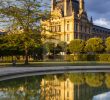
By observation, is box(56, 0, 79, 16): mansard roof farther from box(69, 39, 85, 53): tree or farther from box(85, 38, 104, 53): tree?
box(85, 38, 104, 53): tree

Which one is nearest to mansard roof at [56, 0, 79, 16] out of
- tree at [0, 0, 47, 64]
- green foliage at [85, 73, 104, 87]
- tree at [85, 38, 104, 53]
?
tree at [85, 38, 104, 53]

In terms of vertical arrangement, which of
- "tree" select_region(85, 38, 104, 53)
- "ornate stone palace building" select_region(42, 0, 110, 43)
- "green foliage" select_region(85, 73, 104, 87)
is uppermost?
"ornate stone palace building" select_region(42, 0, 110, 43)

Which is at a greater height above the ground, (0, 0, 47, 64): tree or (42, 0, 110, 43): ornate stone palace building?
(42, 0, 110, 43): ornate stone palace building

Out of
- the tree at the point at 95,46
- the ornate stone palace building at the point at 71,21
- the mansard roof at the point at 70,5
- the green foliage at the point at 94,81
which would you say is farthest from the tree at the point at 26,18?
the mansard roof at the point at 70,5

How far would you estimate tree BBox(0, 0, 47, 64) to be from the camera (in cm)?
3244

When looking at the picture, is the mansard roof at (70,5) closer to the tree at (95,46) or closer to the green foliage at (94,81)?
the tree at (95,46)

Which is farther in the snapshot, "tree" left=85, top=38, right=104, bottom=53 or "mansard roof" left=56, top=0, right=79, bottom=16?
"mansard roof" left=56, top=0, right=79, bottom=16

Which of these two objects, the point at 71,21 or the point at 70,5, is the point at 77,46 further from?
the point at 70,5

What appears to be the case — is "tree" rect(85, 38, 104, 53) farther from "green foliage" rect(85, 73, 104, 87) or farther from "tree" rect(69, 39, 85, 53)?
"green foliage" rect(85, 73, 104, 87)

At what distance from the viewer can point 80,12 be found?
10250 centimetres

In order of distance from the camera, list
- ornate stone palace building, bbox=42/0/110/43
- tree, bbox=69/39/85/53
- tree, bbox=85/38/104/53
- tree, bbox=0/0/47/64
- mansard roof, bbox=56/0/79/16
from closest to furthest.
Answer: tree, bbox=0/0/47/64, tree, bbox=85/38/104/53, tree, bbox=69/39/85/53, ornate stone palace building, bbox=42/0/110/43, mansard roof, bbox=56/0/79/16

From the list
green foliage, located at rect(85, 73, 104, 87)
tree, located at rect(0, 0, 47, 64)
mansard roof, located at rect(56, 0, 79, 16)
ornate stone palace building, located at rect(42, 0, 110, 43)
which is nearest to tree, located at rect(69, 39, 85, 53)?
ornate stone palace building, located at rect(42, 0, 110, 43)

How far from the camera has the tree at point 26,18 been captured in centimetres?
3244

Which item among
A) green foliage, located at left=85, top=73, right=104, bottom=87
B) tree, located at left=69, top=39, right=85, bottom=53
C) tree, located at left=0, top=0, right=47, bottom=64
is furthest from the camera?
tree, located at left=69, top=39, right=85, bottom=53
